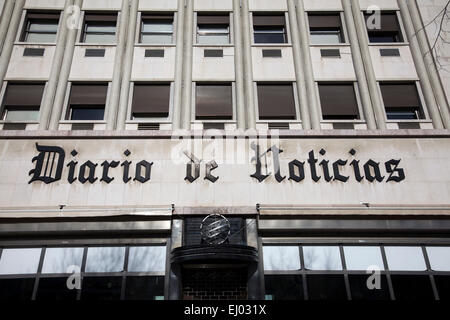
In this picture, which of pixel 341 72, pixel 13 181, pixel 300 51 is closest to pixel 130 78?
pixel 13 181

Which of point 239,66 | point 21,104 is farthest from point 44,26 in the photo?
point 239,66

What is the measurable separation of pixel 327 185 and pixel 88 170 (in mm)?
6296

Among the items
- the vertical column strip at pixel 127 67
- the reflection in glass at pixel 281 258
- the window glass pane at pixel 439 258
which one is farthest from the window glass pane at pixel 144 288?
the window glass pane at pixel 439 258

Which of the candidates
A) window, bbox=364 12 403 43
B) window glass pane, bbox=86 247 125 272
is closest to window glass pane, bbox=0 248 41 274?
window glass pane, bbox=86 247 125 272

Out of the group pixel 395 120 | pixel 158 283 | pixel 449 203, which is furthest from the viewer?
pixel 395 120

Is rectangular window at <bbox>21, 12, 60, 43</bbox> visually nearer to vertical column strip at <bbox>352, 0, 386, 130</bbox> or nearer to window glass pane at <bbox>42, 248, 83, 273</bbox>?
window glass pane at <bbox>42, 248, 83, 273</bbox>

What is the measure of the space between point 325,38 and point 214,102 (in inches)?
182

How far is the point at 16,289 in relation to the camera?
8.38m

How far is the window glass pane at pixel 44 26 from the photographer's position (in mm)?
12023

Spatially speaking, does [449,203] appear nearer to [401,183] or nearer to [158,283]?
[401,183]

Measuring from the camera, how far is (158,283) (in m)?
8.41

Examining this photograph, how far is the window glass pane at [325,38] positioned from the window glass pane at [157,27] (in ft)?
15.9
